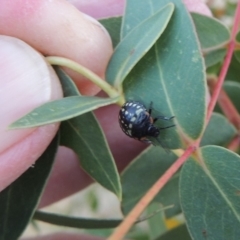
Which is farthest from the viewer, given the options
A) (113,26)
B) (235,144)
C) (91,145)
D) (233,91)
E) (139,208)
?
(233,91)

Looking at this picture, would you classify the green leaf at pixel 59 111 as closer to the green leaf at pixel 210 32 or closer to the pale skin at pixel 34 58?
the pale skin at pixel 34 58

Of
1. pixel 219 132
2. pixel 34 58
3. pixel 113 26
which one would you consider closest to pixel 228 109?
pixel 219 132

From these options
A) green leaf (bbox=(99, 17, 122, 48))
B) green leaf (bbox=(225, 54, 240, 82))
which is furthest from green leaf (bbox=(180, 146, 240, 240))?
green leaf (bbox=(225, 54, 240, 82))

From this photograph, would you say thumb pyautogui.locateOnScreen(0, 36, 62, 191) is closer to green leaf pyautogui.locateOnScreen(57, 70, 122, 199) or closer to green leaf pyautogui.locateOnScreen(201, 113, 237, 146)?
green leaf pyautogui.locateOnScreen(57, 70, 122, 199)

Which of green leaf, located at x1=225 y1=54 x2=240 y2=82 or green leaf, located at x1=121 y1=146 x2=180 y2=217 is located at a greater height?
green leaf, located at x1=225 y1=54 x2=240 y2=82

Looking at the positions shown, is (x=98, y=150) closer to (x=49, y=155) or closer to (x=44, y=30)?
(x=49, y=155)

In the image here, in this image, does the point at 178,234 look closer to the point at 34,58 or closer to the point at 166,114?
the point at 166,114
